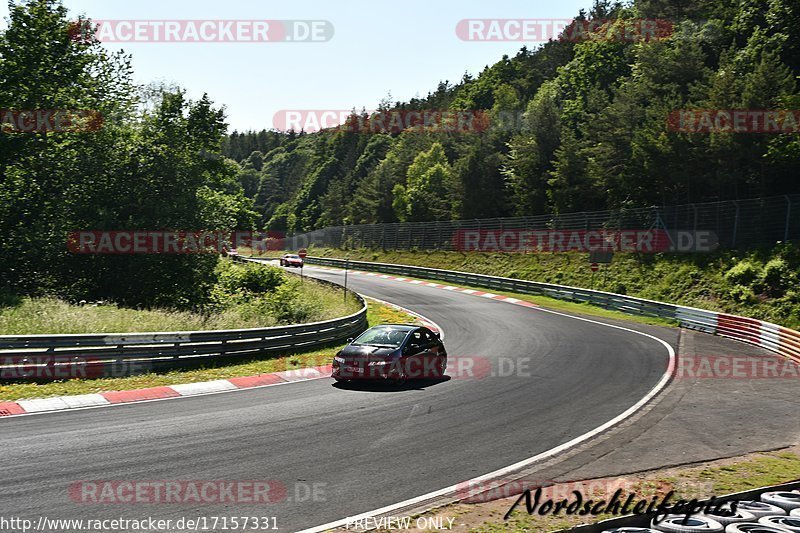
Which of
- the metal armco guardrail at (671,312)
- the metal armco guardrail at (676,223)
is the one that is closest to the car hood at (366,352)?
the metal armco guardrail at (671,312)

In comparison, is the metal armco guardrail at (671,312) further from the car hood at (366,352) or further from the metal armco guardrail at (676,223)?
the car hood at (366,352)

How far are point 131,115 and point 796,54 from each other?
135 feet

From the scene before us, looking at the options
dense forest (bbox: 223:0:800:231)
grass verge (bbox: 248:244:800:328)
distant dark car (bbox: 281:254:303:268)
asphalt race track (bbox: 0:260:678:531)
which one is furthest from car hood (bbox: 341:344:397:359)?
distant dark car (bbox: 281:254:303:268)

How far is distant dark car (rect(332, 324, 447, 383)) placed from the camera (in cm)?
1420

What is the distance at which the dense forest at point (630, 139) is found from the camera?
35.8m

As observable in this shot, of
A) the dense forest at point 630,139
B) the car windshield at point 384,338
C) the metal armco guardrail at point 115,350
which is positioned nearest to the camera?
the metal armco guardrail at point 115,350

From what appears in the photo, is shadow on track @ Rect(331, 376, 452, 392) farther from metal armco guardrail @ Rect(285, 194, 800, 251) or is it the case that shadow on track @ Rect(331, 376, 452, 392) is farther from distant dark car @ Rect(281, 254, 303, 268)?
distant dark car @ Rect(281, 254, 303, 268)

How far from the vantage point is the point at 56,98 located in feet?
89.0

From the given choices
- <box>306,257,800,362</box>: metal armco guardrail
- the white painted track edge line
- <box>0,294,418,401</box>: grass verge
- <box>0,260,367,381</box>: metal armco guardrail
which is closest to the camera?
the white painted track edge line

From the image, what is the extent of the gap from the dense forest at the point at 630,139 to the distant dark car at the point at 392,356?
89.0ft

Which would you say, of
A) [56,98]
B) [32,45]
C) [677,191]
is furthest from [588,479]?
[677,191]

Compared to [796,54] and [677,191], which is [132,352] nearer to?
[677,191]

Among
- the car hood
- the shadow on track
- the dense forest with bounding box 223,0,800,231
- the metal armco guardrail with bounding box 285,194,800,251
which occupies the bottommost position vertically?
the shadow on track

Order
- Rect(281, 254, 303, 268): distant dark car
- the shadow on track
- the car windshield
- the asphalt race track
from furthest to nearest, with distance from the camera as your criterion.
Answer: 1. Rect(281, 254, 303, 268): distant dark car
2. the car windshield
3. the shadow on track
4. the asphalt race track
